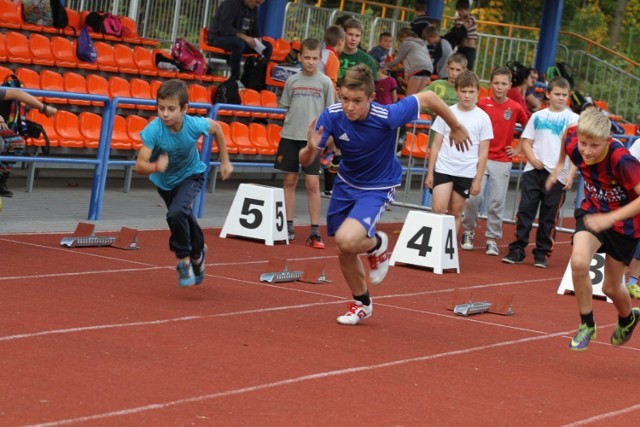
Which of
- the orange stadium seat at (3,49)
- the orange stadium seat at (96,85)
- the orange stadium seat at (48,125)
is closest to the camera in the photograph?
the orange stadium seat at (48,125)

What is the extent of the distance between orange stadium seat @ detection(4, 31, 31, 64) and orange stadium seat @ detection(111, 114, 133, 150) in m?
1.49

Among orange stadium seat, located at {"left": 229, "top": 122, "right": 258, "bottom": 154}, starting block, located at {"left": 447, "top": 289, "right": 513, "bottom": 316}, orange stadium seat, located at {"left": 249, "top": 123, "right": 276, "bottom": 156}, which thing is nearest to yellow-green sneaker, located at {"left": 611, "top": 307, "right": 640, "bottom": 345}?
starting block, located at {"left": 447, "top": 289, "right": 513, "bottom": 316}

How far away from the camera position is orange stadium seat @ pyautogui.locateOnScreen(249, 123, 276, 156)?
18.5 metres

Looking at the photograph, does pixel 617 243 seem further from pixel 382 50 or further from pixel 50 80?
pixel 382 50

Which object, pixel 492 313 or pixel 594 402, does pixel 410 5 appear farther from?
pixel 594 402

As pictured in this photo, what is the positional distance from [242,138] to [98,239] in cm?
649

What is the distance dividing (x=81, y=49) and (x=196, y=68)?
2.24 m

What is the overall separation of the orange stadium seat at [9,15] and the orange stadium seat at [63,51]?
2.07 feet

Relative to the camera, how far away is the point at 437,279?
41.4 ft

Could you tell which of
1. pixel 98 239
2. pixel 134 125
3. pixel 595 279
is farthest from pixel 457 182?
pixel 134 125

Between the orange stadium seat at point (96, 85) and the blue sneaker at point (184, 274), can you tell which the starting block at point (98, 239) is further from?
the orange stadium seat at point (96, 85)

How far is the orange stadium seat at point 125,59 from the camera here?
1867cm

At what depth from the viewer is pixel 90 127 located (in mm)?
16547

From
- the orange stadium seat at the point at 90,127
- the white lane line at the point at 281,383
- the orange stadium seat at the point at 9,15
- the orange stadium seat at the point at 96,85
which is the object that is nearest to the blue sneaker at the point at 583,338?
the white lane line at the point at 281,383
